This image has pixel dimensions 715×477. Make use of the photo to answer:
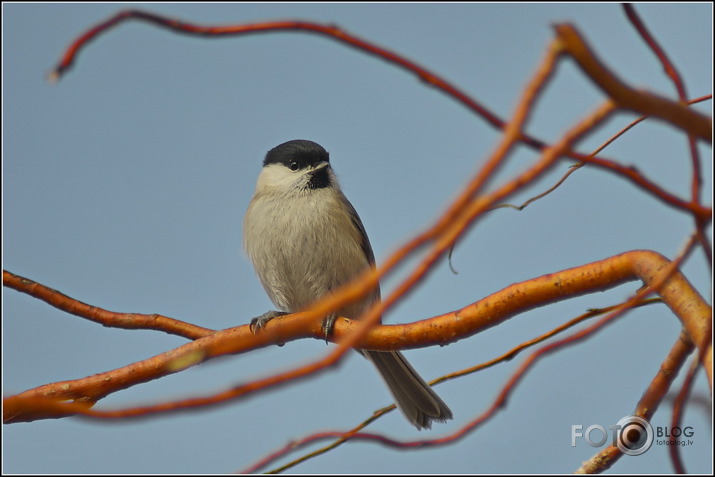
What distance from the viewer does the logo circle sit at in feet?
6.07

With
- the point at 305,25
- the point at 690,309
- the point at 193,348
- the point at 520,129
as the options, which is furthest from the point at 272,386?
the point at 193,348

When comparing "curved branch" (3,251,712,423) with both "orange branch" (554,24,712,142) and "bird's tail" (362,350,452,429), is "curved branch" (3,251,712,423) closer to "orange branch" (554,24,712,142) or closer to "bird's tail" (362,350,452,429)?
"orange branch" (554,24,712,142)

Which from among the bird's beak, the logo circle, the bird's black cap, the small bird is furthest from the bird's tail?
the logo circle

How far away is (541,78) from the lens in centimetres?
70

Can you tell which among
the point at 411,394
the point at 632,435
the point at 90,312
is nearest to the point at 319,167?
the point at 411,394

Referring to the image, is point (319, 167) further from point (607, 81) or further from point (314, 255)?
point (607, 81)

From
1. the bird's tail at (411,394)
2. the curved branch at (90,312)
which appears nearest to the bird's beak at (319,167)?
the bird's tail at (411,394)

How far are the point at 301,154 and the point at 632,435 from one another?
458cm

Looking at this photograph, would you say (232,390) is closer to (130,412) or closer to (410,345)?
(130,412)

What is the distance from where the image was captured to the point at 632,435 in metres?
1.88

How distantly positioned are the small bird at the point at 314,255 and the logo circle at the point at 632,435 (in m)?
3.37

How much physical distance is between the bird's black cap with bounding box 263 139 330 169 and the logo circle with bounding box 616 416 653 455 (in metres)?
4.47

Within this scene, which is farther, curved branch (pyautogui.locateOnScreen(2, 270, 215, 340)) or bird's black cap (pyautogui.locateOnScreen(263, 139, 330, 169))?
bird's black cap (pyautogui.locateOnScreen(263, 139, 330, 169))

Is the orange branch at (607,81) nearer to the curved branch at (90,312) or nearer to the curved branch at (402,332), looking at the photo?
the curved branch at (402,332)
